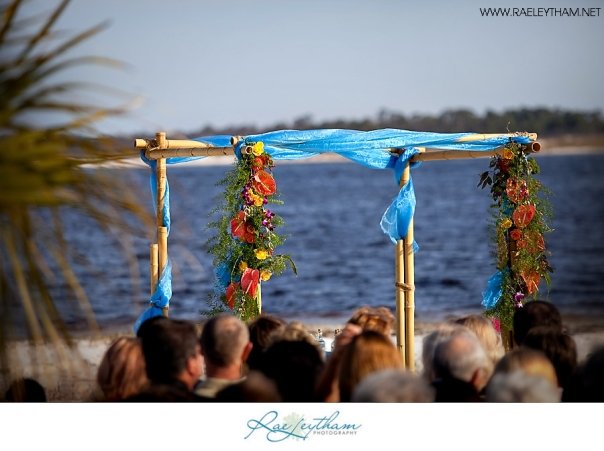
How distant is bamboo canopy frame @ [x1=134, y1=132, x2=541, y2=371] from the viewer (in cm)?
748

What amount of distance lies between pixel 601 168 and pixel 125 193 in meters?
52.4

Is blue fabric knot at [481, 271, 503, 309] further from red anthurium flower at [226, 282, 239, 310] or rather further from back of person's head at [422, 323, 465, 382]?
back of person's head at [422, 323, 465, 382]

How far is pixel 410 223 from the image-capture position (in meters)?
7.70

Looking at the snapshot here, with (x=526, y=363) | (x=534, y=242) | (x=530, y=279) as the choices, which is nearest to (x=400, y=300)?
(x=530, y=279)

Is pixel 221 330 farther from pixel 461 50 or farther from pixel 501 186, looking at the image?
pixel 461 50

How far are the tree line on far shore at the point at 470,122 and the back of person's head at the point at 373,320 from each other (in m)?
31.6

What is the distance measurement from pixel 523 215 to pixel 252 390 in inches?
140

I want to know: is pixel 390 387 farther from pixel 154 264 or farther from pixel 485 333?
pixel 154 264

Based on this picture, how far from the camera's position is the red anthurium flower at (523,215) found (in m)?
7.48

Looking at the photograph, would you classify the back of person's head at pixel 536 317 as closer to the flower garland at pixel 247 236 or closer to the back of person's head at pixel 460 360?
the back of person's head at pixel 460 360

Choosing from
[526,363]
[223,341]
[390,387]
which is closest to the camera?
[390,387]

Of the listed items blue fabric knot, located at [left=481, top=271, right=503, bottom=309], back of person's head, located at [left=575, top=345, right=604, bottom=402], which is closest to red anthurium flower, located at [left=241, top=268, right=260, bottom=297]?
blue fabric knot, located at [left=481, top=271, right=503, bottom=309]

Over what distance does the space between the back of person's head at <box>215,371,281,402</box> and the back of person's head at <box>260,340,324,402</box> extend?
0.03 meters
